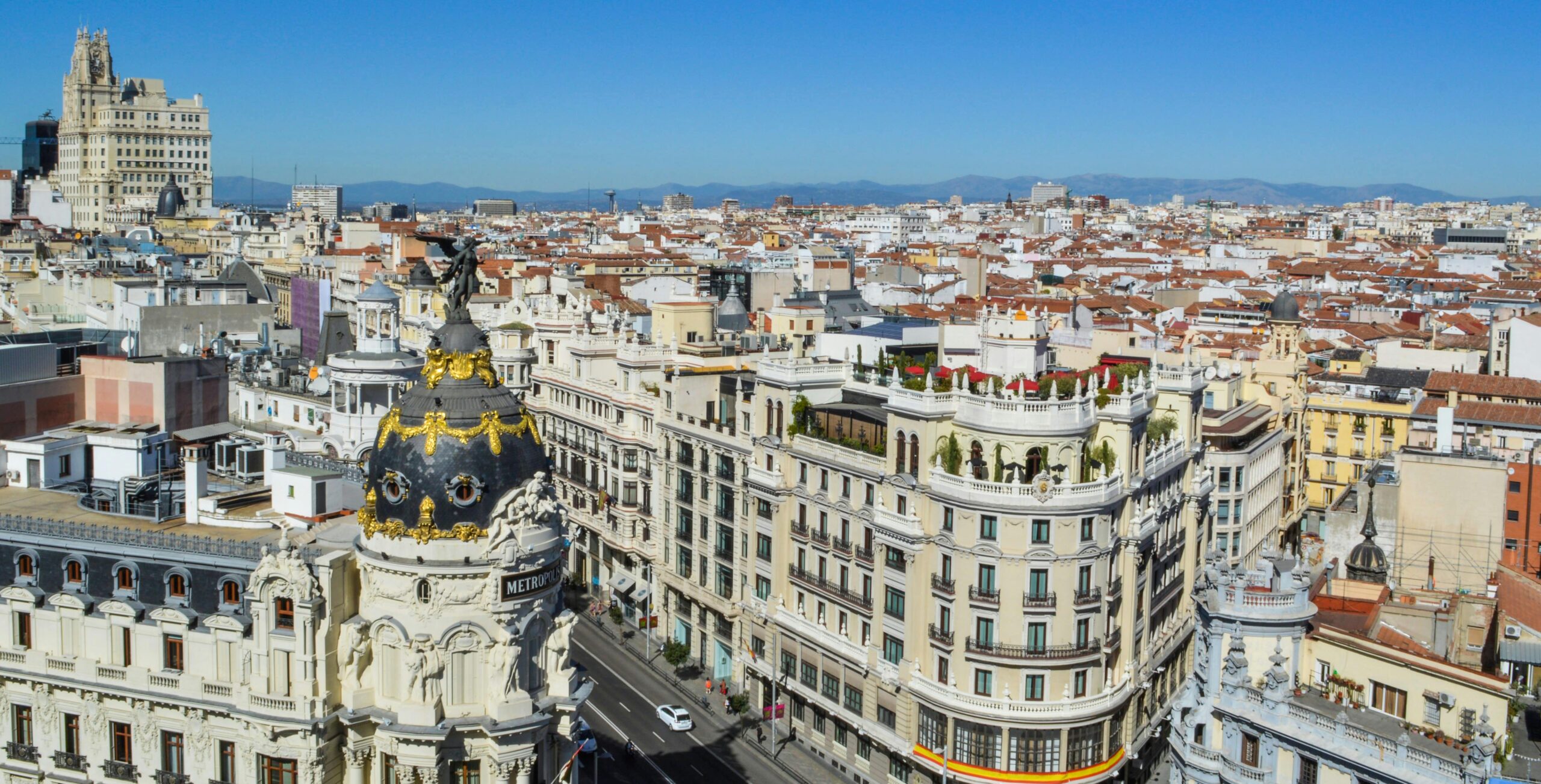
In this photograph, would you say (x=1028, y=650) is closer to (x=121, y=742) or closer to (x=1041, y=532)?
(x=1041, y=532)

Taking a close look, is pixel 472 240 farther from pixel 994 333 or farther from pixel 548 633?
pixel 994 333

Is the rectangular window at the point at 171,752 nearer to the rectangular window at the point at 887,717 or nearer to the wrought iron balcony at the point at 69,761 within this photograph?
the wrought iron balcony at the point at 69,761

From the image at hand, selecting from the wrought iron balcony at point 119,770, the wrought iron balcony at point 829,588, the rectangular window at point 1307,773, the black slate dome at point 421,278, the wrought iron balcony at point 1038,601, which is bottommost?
the wrought iron balcony at point 119,770

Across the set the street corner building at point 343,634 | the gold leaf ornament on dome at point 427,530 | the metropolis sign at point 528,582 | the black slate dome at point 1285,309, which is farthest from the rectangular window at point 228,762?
the black slate dome at point 1285,309

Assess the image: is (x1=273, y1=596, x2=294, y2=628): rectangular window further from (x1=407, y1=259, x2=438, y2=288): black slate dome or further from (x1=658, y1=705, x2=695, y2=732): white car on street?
(x1=407, y1=259, x2=438, y2=288): black slate dome

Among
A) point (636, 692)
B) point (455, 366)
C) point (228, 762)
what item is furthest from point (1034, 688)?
point (228, 762)

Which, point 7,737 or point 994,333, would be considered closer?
point 7,737

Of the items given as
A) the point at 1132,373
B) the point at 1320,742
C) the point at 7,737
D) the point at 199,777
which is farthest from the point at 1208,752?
the point at 7,737
